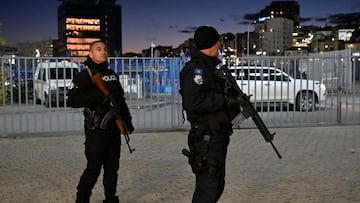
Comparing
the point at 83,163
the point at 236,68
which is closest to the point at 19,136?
the point at 83,163

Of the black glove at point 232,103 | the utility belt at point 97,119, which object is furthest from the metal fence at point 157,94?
the black glove at point 232,103

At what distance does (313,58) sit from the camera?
11.5m

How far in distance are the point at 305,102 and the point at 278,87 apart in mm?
829

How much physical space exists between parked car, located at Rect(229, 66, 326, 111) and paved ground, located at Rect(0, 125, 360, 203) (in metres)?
1.76

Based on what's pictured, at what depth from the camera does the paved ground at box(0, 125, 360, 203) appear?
5.64 metres

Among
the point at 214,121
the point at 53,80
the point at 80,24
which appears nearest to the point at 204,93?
the point at 214,121

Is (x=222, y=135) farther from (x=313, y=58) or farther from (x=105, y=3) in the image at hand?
(x=105, y=3)

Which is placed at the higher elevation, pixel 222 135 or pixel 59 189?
pixel 222 135

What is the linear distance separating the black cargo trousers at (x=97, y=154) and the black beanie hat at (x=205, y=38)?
5.15 ft

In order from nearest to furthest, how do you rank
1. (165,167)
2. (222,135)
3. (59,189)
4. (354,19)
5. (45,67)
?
(222,135)
(59,189)
(165,167)
(45,67)
(354,19)

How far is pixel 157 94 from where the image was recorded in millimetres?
11141

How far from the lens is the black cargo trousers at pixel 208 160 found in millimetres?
3631

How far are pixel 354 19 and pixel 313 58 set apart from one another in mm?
199547

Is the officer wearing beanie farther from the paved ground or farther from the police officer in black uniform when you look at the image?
the paved ground
